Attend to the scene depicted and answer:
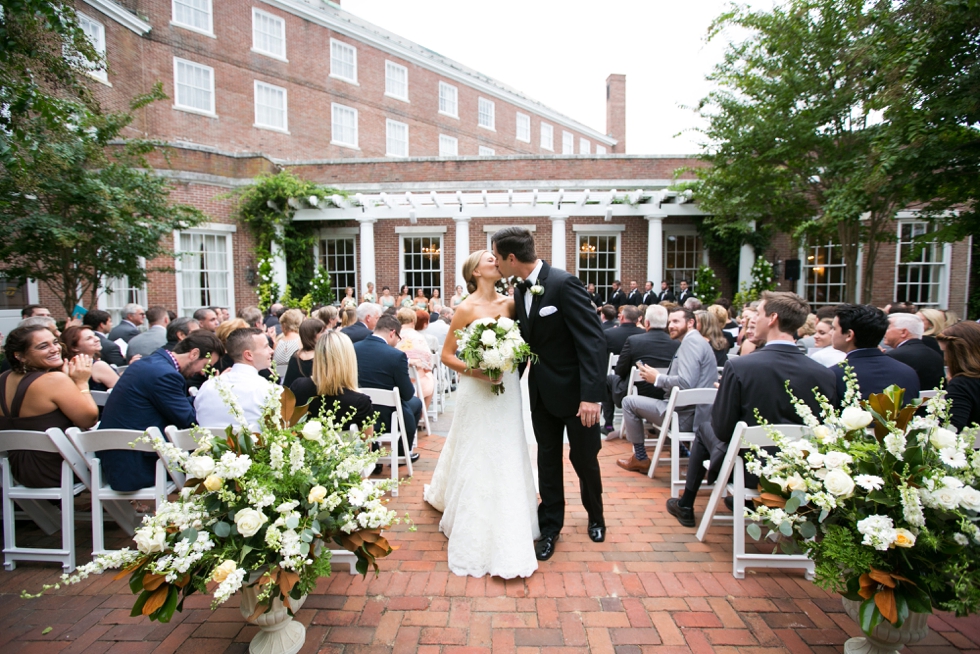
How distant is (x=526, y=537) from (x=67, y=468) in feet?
9.47

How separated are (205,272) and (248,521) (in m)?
14.9

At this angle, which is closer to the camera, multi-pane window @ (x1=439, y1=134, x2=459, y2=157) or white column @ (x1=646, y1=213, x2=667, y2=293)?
white column @ (x1=646, y1=213, x2=667, y2=293)

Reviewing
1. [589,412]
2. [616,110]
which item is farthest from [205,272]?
[616,110]

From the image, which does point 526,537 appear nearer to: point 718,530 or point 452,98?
point 718,530

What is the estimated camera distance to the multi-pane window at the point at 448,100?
91.3 ft

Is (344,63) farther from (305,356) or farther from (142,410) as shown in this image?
(142,410)

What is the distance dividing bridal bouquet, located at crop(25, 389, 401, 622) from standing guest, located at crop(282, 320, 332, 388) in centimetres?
206

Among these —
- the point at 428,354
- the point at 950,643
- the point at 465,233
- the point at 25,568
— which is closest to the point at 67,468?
the point at 25,568

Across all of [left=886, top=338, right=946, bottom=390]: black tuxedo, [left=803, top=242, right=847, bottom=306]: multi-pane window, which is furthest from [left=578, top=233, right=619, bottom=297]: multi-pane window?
[left=886, top=338, right=946, bottom=390]: black tuxedo

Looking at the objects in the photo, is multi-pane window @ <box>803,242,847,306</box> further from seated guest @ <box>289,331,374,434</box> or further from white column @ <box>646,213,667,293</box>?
seated guest @ <box>289,331,374,434</box>

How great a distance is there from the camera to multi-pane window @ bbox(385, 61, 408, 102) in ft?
82.3

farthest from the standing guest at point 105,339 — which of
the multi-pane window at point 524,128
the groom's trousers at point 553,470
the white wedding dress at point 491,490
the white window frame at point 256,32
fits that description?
the multi-pane window at point 524,128

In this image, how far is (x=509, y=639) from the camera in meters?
2.49

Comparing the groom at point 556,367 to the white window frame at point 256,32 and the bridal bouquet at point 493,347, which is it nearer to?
the bridal bouquet at point 493,347
